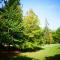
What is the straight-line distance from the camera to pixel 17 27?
31031 mm

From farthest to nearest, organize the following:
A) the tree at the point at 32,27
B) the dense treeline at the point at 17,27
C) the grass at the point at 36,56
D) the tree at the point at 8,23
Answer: the tree at the point at 32,27 → the dense treeline at the point at 17,27 → the tree at the point at 8,23 → the grass at the point at 36,56

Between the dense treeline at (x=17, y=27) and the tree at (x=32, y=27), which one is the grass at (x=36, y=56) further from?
the tree at (x=32, y=27)

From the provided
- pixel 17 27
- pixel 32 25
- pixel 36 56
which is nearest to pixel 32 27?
pixel 32 25

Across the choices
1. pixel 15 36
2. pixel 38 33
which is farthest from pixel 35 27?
pixel 15 36

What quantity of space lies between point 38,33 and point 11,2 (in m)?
11.3

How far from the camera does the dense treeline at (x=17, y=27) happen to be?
29.4m

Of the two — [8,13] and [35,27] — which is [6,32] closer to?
[8,13]

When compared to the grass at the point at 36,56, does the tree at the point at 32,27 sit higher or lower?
higher

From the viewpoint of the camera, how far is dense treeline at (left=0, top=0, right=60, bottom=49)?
96.6ft

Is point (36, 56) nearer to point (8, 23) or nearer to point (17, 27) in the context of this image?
point (17, 27)

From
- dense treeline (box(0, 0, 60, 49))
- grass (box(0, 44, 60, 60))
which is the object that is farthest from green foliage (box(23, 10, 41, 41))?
grass (box(0, 44, 60, 60))

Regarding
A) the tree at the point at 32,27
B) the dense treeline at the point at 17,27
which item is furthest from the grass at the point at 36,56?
the tree at the point at 32,27

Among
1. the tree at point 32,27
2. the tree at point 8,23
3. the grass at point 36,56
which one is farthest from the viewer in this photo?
the tree at point 32,27

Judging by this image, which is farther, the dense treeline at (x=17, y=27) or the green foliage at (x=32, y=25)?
the green foliage at (x=32, y=25)
